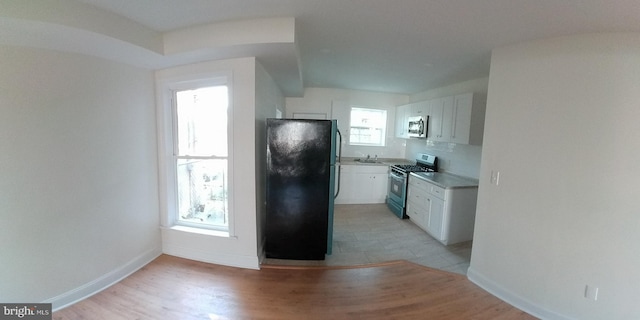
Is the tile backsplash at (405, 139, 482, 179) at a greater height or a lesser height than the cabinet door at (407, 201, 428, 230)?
greater

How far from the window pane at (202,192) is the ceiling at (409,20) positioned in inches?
61.1

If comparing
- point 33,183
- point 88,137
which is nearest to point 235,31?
point 88,137

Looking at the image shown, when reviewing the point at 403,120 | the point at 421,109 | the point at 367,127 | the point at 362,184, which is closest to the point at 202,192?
the point at 362,184

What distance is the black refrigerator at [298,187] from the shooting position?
259cm

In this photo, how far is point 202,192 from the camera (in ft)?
9.41

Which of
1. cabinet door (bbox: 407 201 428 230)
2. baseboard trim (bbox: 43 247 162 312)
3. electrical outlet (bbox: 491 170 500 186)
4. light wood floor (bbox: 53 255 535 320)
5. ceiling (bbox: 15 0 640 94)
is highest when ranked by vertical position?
ceiling (bbox: 15 0 640 94)

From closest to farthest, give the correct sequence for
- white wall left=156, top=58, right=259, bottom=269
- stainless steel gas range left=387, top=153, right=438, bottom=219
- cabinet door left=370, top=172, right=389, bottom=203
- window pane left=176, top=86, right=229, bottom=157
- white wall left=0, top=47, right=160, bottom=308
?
white wall left=0, top=47, right=160, bottom=308, white wall left=156, top=58, right=259, bottom=269, window pane left=176, top=86, right=229, bottom=157, stainless steel gas range left=387, top=153, right=438, bottom=219, cabinet door left=370, top=172, right=389, bottom=203

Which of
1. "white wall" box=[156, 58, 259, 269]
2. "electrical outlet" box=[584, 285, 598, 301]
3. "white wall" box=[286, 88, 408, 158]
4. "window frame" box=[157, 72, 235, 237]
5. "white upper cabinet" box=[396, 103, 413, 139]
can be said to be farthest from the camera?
"white wall" box=[286, 88, 408, 158]

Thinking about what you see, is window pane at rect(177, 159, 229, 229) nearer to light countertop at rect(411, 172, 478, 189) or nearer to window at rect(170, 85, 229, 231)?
window at rect(170, 85, 229, 231)

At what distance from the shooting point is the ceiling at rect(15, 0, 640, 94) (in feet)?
5.13

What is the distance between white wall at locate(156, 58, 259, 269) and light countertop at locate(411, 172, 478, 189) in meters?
2.80

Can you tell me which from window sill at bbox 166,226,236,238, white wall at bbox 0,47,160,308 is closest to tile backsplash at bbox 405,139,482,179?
window sill at bbox 166,226,236,238

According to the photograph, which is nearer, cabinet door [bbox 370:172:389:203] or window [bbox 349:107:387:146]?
cabinet door [bbox 370:172:389:203]

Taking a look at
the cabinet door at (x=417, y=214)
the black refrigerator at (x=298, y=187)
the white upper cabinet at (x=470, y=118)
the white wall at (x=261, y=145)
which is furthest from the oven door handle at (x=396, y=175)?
the white wall at (x=261, y=145)
